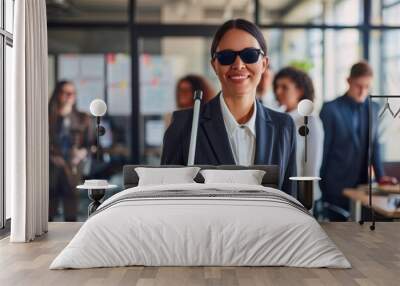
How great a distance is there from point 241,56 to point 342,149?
164cm

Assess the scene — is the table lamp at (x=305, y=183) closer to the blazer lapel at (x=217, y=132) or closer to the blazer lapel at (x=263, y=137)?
the blazer lapel at (x=263, y=137)

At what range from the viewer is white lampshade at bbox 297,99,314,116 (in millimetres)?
7281

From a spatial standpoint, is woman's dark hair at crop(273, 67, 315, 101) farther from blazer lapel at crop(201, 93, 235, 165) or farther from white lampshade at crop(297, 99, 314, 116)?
blazer lapel at crop(201, 93, 235, 165)

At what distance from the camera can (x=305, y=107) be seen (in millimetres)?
7281

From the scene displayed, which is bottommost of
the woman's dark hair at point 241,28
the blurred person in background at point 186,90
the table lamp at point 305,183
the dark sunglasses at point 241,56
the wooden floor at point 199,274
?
the wooden floor at point 199,274

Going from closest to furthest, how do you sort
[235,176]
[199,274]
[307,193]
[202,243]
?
[199,274]
[202,243]
[235,176]
[307,193]

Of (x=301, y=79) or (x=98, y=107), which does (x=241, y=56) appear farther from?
(x=98, y=107)

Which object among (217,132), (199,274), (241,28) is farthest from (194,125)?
(199,274)

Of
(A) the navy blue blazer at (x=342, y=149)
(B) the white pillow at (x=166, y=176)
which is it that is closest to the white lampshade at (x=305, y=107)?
(A) the navy blue blazer at (x=342, y=149)

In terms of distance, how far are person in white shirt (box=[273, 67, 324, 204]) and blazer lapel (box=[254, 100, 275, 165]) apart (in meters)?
0.24

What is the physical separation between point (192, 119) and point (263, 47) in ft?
3.87

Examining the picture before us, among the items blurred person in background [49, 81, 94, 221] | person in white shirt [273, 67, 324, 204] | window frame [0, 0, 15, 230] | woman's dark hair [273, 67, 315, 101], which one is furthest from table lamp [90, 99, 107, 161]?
woman's dark hair [273, 67, 315, 101]

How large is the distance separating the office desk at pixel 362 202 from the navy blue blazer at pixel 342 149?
0.30ft

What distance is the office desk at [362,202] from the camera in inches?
270
